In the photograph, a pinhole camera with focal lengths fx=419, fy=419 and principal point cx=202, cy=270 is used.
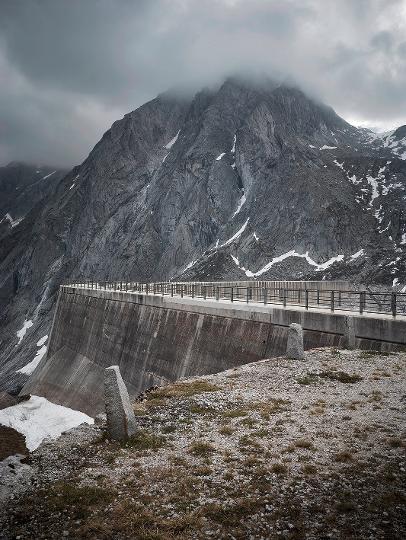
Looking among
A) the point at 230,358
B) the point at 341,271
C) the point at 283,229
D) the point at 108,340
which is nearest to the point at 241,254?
the point at 283,229

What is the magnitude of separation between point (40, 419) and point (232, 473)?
33.0 metres

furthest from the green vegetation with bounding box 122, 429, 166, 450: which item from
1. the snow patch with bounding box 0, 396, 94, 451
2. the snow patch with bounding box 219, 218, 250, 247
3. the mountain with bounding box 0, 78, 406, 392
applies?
the snow patch with bounding box 219, 218, 250, 247

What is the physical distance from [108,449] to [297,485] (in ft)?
13.4

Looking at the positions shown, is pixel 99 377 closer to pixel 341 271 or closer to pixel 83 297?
pixel 83 297

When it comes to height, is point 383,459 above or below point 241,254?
below

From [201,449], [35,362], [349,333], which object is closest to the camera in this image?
[201,449]

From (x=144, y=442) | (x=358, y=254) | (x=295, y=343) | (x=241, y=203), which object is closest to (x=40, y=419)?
(x=295, y=343)

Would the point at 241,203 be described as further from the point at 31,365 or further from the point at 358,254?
the point at 31,365

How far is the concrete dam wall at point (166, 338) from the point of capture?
18891 mm

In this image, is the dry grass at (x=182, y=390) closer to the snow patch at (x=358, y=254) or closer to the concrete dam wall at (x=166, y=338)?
the concrete dam wall at (x=166, y=338)

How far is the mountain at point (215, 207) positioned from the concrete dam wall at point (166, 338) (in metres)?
35.0

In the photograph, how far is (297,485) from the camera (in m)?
7.25

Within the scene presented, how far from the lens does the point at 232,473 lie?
306 inches

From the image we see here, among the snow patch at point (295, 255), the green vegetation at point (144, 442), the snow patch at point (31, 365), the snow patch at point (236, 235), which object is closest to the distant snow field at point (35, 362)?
the snow patch at point (31, 365)
